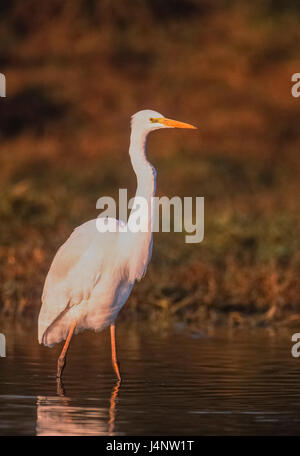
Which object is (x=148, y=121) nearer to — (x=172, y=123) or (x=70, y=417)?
(x=172, y=123)

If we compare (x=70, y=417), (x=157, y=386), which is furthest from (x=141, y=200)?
(x=70, y=417)

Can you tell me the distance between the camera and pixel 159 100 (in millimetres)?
35281

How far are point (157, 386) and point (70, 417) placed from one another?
67.8 inches

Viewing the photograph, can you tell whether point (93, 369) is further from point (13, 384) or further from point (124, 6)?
point (124, 6)

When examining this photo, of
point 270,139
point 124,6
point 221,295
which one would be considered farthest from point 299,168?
point 221,295

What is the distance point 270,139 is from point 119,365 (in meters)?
23.2

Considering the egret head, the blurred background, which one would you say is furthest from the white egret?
the blurred background

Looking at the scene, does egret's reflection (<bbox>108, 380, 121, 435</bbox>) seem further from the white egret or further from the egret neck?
the egret neck

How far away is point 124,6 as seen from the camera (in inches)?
1508

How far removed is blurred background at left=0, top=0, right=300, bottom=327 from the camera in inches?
1035

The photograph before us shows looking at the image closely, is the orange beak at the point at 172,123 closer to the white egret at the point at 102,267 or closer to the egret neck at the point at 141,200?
the white egret at the point at 102,267

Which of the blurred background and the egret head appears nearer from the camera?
the egret head

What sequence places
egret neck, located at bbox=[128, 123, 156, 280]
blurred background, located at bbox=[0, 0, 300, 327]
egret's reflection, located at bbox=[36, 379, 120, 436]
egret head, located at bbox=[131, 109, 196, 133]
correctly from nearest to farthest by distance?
egret's reflection, located at bbox=[36, 379, 120, 436] → egret neck, located at bbox=[128, 123, 156, 280] → egret head, located at bbox=[131, 109, 196, 133] → blurred background, located at bbox=[0, 0, 300, 327]

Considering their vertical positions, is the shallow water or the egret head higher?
the egret head
